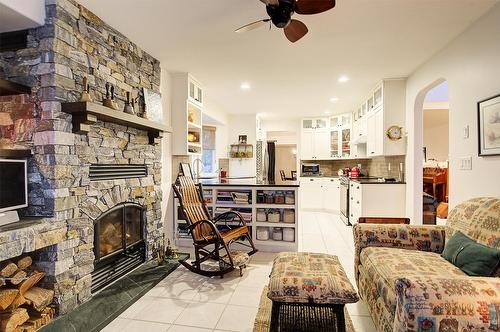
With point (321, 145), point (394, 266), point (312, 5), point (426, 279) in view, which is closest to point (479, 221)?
point (394, 266)

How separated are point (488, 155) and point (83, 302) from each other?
3.75m

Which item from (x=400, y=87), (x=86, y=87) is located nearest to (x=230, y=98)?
(x=400, y=87)

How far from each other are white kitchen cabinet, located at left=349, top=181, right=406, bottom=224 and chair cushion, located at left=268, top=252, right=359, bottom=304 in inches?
113

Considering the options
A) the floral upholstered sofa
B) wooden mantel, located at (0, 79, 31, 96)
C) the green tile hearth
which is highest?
wooden mantel, located at (0, 79, 31, 96)

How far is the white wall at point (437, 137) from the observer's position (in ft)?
23.5

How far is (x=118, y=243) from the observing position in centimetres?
282

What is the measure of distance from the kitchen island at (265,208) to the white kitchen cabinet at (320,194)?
3.34 m

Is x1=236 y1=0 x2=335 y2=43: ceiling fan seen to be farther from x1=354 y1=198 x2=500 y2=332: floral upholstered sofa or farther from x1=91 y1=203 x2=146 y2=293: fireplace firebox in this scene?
x1=91 y1=203 x2=146 y2=293: fireplace firebox

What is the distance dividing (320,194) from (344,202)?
118 centimetres

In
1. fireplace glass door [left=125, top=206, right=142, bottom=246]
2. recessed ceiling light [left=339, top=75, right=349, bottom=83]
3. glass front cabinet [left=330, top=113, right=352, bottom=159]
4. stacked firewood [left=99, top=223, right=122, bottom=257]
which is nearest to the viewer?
stacked firewood [left=99, top=223, right=122, bottom=257]

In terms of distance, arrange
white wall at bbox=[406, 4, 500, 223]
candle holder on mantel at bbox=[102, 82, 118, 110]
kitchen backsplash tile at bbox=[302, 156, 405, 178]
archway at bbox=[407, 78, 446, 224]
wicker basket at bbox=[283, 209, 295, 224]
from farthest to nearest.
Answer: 1. kitchen backsplash tile at bbox=[302, 156, 405, 178]
2. archway at bbox=[407, 78, 446, 224]
3. wicker basket at bbox=[283, 209, 295, 224]
4. candle holder on mantel at bbox=[102, 82, 118, 110]
5. white wall at bbox=[406, 4, 500, 223]

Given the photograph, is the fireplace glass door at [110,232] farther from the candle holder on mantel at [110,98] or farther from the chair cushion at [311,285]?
the chair cushion at [311,285]

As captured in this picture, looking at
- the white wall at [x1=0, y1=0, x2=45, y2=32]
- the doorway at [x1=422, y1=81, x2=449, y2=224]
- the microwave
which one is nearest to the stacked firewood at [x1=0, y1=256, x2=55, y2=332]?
the white wall at [x1=0, y1=0, x2=45, y2=32]

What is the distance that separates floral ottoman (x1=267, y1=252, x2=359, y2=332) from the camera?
164cm
